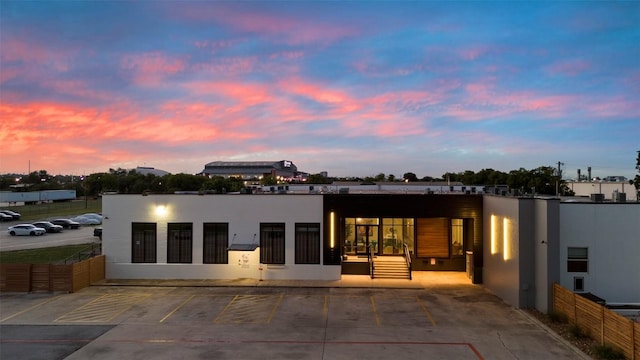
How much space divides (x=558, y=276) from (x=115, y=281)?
22.4 metres

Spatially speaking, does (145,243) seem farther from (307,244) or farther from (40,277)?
(307,244)

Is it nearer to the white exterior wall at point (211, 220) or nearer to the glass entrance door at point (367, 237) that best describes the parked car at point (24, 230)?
the white exterior wall at point (211, 220)

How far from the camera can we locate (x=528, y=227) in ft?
56.7

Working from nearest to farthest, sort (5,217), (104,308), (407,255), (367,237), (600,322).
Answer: (600,322) < (104,308) < (407,255) < (367,237) < (5,217)

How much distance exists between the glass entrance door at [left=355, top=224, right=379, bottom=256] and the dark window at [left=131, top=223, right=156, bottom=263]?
1262 cm

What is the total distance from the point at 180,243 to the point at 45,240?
27685 mm

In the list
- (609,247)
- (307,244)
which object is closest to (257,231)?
(307,244)

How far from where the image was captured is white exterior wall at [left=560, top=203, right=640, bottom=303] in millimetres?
16766

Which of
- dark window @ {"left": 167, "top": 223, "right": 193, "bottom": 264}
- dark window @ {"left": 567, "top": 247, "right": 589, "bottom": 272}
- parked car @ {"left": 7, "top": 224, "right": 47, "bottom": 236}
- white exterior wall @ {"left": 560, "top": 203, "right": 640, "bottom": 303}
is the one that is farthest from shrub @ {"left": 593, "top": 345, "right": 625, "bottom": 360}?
parked car @ {"left": 7, "top": 224, "right": 47, "bottom": 236}

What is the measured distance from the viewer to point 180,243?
2327 centimetres

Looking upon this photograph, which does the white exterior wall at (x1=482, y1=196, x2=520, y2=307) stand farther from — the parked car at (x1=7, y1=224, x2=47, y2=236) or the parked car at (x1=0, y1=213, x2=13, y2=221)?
the parked car at (x1=0, y1=213, x2=13, y2=221)

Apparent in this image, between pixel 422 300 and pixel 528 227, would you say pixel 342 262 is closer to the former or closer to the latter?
pixel 422 300

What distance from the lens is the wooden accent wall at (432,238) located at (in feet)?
81.8

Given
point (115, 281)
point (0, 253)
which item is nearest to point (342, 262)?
A: point (115, 281)
